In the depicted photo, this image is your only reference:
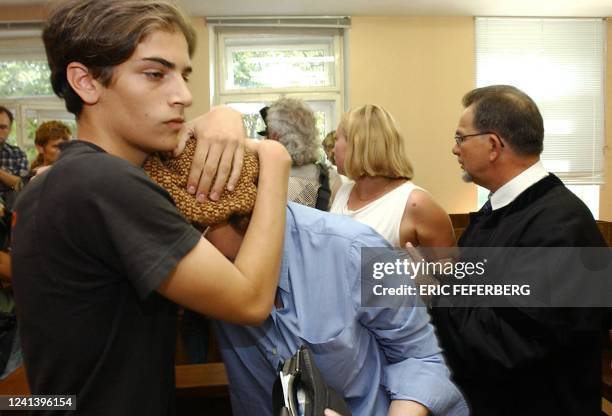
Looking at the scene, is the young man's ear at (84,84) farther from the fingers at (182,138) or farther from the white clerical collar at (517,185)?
the white clerical collar at (517,185)

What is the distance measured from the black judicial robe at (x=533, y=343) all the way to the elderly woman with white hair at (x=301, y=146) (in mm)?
1093

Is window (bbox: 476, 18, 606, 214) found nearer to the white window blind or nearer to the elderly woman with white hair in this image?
the white window blind

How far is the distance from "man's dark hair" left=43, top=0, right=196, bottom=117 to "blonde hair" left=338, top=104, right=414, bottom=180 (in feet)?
4.62

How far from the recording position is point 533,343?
43.6 inches

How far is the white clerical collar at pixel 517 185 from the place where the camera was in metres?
1.36

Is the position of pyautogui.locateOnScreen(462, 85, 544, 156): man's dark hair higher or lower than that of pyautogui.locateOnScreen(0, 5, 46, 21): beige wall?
lower

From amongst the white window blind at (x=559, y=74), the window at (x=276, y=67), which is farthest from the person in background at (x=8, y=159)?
the white window blind at (x=559, y=74)

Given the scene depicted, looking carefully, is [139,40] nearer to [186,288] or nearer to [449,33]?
[186,288]

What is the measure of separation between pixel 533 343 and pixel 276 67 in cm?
489

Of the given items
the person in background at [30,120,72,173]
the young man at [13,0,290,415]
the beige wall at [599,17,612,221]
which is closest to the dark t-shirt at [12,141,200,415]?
the young man at [13,0,290,415]

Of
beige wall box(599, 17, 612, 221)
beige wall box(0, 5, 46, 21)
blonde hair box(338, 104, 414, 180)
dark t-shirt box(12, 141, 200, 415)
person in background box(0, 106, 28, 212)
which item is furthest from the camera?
beige wall box(599, 17, 612, 221)

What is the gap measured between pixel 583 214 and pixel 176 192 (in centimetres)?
96

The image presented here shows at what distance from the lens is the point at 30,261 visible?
1.90ft

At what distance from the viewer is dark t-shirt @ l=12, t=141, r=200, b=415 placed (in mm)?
538
